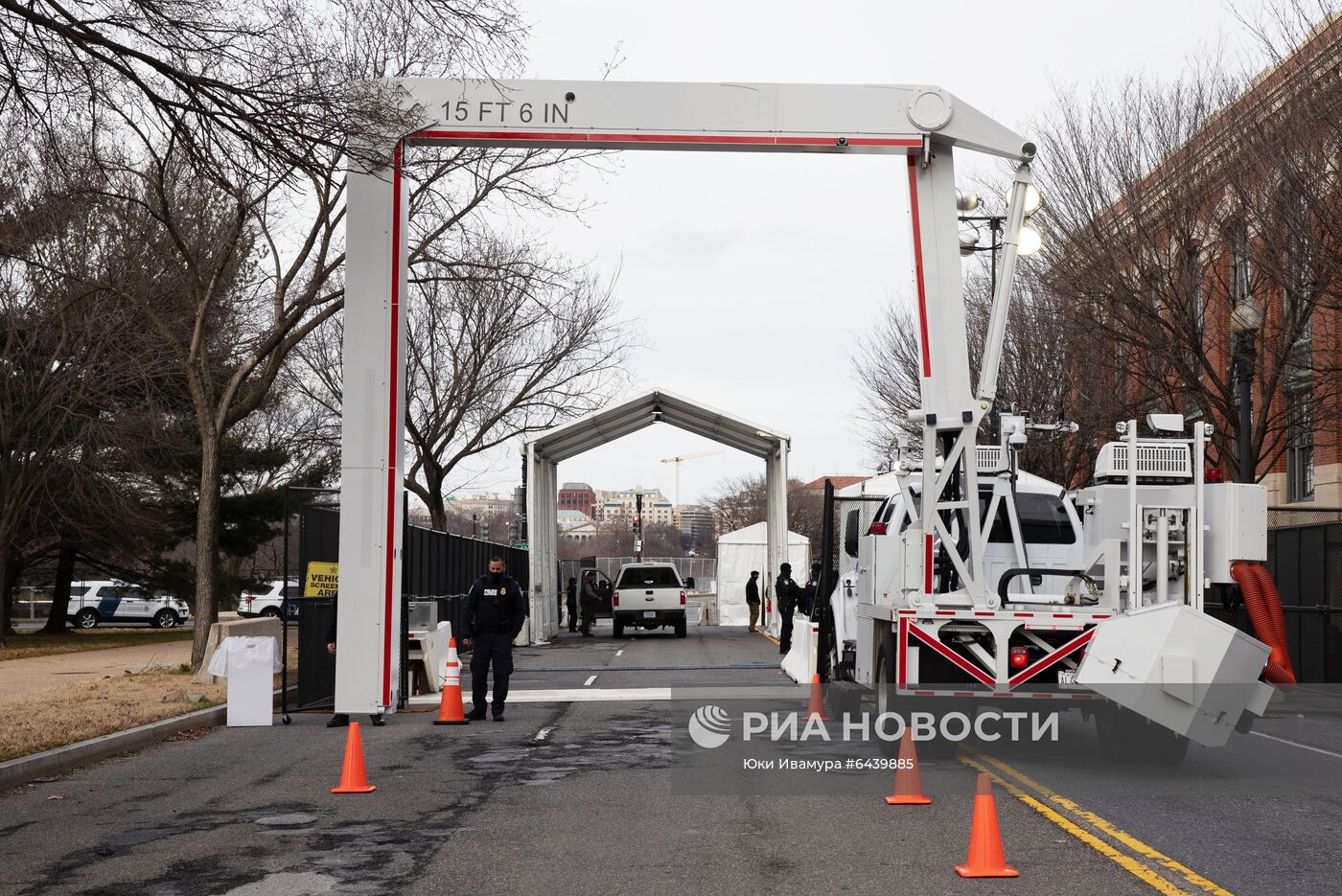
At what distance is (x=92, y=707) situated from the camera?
52.4 feet

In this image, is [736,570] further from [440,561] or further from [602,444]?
[440,561]

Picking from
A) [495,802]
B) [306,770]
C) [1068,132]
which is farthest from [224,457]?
[495,802]

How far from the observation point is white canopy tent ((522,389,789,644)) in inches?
1371

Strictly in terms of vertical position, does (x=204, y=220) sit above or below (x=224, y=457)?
above

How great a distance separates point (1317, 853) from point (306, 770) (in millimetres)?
7781

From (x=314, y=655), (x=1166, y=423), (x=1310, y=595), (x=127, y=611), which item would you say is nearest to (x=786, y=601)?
(x=1310, y=595)

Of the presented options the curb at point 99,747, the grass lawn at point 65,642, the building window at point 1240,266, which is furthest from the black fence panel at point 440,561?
the building window at point 1240,266

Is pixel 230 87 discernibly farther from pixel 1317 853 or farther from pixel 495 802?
pixel 1317 853

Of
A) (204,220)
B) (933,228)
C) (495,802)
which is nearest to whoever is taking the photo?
(495,802)

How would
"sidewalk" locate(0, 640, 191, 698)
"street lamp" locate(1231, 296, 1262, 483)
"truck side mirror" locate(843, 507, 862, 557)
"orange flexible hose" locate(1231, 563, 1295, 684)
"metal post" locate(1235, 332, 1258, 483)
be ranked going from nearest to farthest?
"orange flexible hose" locate(1231, 563, 1295, 684) < "truck side mirror" locate(843, 507, 862, 557) < "street lamp" locate(1231, 296, 1262, 483) < "metal post" locate(1235, 332, 1258, 483) < "sidewalk" locate(0, 640, 191, 698)

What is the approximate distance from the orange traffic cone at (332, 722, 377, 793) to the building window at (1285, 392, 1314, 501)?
70.3ft

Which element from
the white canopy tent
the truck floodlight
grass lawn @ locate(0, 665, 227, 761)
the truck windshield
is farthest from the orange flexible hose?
the truck windshield

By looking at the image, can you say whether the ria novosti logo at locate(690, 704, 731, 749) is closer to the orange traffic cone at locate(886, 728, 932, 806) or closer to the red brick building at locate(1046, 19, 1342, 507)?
the orange traffic cone at locate(886, 728, 932, 806)

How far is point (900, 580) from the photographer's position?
12234 millimetres
